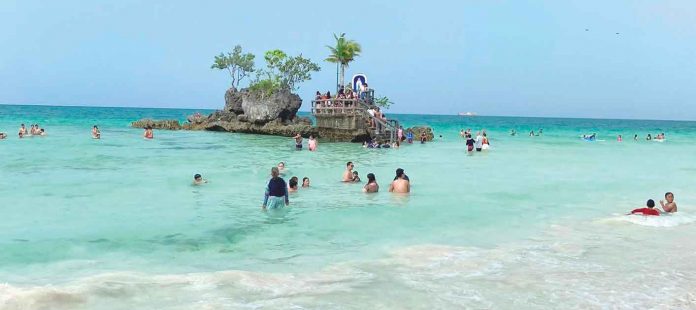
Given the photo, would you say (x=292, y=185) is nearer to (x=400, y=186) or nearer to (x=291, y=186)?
(x=291, y=186)

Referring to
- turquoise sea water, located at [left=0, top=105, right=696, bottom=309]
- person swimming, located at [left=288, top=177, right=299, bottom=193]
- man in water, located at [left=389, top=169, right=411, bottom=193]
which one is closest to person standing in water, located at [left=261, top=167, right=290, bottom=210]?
turquoise sea water, located at [left=0, top=105, right=696, bottom=309]

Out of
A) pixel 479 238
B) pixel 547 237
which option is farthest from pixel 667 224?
pixel 479 238

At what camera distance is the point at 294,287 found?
8992 mm

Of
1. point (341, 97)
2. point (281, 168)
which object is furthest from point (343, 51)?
point (281, 168)

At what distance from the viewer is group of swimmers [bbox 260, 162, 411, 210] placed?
15734 mm

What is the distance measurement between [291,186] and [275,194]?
3.33 m

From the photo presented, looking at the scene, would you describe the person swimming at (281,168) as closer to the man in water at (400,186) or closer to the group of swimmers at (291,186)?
the group of swimmers at (291,186)

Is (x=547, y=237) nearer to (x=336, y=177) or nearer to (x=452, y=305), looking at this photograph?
(x=452, y=305)

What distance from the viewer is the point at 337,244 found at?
40.0ft

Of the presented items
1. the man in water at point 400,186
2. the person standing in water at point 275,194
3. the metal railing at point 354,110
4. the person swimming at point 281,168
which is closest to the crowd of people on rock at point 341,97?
the metal railing at point 354,110

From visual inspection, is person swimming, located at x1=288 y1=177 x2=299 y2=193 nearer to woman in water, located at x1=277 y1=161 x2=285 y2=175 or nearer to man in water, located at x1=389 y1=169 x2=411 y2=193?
man in water, located at x1=389 y1=169 x2=411 y2=193

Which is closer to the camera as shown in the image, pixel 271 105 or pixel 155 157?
pixel 155 157

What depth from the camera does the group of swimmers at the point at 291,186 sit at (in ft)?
51.6

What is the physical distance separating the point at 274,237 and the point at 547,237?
603 centimetres
